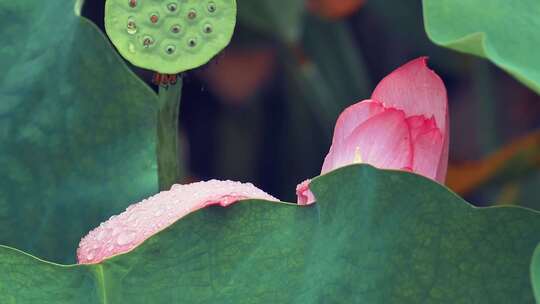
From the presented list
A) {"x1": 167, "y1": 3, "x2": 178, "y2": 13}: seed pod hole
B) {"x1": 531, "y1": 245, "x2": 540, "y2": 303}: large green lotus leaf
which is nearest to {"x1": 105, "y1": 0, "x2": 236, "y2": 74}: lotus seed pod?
{"x1": 167, "y1": 3, "x2": 178, "y2": 13}: seed pod hole

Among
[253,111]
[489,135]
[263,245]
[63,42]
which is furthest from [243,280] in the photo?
[253,111]

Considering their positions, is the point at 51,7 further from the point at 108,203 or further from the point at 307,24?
the point at 307,24

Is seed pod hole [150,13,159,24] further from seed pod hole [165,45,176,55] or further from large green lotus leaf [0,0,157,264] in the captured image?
large green lotus leaf [0,0,157,264]

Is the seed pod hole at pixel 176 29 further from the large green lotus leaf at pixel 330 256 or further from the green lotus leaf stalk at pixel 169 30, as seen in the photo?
the large green lotus leaf at pixel 330 256

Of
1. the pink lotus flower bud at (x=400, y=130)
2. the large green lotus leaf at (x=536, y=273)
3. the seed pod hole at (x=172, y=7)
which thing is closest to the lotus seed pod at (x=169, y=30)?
the seed pod hole at (x=172, y=7)

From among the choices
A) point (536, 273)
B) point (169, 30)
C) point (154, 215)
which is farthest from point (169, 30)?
point (536, 273)
